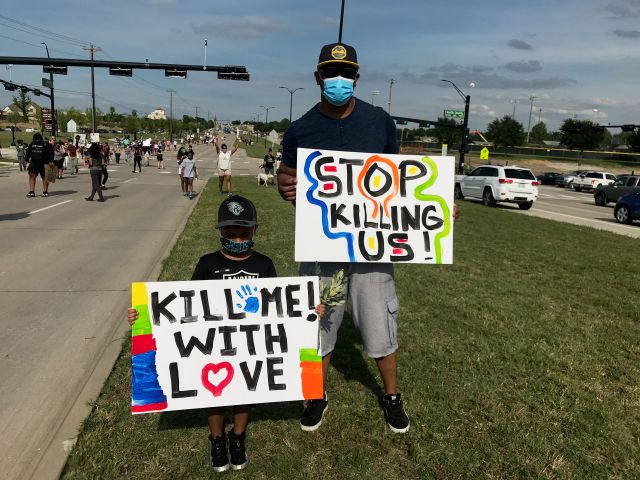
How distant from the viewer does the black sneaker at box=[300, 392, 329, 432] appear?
3.21 m

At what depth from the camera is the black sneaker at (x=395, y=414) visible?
3.19m

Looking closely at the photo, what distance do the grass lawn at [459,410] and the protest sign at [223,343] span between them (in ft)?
1.36

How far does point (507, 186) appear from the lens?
19641mm

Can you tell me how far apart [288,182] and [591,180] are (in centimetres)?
3784

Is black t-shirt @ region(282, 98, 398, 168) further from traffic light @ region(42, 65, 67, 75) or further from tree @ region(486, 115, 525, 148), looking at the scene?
tree @ region(486, 115, 525, 148)

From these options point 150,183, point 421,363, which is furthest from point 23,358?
point 150,183

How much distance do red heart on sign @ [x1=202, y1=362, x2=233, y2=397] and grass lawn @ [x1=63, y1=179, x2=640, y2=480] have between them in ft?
1.53

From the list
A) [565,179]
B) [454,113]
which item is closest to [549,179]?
[565,179]

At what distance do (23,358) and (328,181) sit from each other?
306 cm

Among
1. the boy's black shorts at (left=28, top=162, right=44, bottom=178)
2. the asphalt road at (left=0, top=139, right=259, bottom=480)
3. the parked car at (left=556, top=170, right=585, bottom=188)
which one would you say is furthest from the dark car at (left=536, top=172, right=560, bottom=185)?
the boy's black shorts at (left=28, top=162, right=44, bottom=178)

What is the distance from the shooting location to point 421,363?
418 centimetres

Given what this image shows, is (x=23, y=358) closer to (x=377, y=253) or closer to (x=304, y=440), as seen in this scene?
(x=304, y=440)

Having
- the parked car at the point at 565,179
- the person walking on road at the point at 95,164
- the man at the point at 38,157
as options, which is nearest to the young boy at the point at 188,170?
the person walking on road at the point at 95,164

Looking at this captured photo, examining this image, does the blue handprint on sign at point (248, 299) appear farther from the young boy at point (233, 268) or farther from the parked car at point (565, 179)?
the parked car at point (565, 179)
